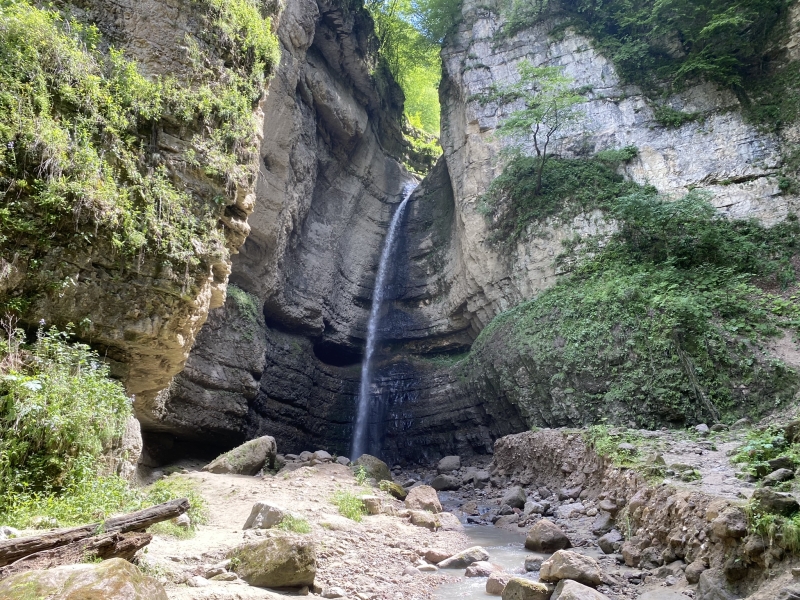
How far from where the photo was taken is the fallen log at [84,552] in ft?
11.0

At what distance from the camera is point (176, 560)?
5.15 metres

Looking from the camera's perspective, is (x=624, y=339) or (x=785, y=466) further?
(x=624, y=339)

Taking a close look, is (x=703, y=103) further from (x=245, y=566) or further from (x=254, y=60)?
(x=245, y=566)

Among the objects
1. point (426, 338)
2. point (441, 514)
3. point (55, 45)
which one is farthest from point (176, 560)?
point (426, 338)

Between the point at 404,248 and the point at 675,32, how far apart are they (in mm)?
12773

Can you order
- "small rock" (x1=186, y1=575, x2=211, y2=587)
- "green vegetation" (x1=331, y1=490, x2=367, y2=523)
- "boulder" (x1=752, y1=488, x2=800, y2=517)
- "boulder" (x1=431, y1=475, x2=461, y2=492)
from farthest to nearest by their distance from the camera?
"boulder" (x1=431, y1=475, x2=461, y2=492) < "green vegetation" (x1=331, y1=490, x2=367, y2=523) < "small rock" (x1=186, y1=575, x2=211, y2=587) < "boulder" (x1=752, y1=488, x2=800, y2=517)

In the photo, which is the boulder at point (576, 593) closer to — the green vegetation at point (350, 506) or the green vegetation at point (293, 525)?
the green vegetation at point (293, 525)

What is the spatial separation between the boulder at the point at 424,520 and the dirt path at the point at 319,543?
7.5 inches


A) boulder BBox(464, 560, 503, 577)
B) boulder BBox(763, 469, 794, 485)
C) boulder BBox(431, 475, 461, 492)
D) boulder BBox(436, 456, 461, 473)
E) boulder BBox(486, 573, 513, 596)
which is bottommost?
boulder BBox(431, 475, 461, 492)

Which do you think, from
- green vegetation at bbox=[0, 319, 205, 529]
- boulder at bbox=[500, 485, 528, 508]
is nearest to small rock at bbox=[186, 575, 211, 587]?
green vegetation at bbox=[0, 319, 205, 529]

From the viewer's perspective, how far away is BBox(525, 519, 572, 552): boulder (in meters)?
7.22

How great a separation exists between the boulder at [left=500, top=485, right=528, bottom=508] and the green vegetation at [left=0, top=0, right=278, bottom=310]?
7.72 meters

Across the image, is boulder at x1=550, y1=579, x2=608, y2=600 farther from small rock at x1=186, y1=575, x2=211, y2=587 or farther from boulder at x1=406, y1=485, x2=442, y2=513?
boulder at x1=406, y1=485, x2=442, y2=513

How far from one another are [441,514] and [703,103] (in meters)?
15.9
